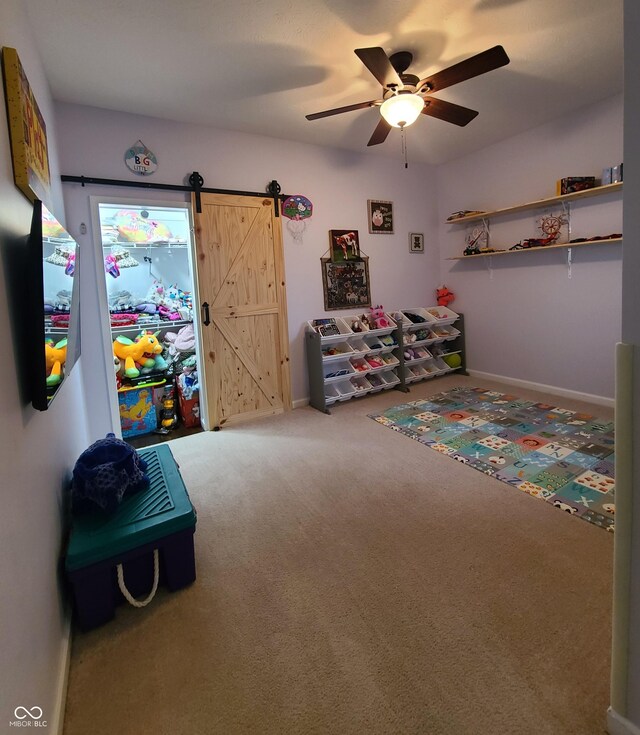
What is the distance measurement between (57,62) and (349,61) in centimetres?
183

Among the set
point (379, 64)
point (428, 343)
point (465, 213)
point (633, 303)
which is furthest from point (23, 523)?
point (465, 213)

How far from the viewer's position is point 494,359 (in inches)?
183

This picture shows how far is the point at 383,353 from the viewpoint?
4.45 metres

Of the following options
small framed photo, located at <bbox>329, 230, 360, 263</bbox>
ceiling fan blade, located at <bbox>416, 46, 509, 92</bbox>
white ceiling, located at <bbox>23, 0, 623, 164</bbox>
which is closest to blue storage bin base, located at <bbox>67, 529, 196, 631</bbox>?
white ceiling, located at <bbox>23, 0, 623, 164</bbox>

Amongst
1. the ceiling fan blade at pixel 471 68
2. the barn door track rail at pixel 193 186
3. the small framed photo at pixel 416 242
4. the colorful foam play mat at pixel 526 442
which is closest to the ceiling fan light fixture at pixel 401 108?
the ceiling fan blade at pixel 471 68

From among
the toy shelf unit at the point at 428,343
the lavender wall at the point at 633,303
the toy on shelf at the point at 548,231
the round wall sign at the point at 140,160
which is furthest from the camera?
the toy shelf unit at the point at 428,343

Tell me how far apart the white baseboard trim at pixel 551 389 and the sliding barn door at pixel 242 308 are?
2.50 metres

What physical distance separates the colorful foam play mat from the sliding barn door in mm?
1203

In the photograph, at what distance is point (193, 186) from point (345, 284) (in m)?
1.82

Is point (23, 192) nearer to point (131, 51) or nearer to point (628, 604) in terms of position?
point (131, 51)

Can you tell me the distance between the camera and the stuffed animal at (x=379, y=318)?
439 cm

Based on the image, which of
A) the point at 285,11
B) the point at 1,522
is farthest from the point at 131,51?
the point at 1,522

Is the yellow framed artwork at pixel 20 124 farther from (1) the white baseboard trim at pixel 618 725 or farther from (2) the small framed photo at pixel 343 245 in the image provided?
(2) the small framed photo at pixel 343 245

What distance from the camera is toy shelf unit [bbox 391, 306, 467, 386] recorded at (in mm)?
4441
